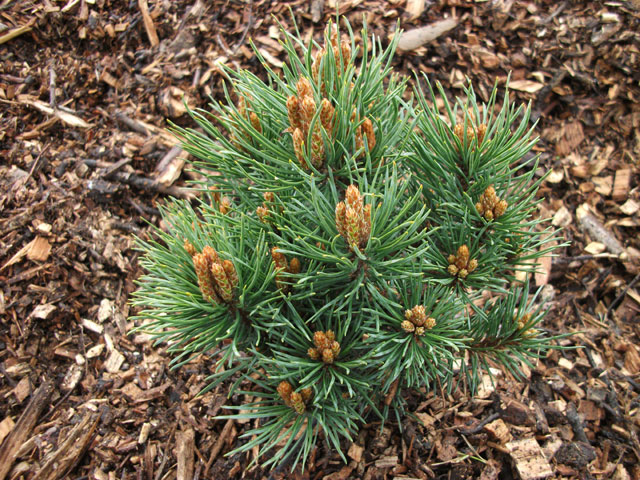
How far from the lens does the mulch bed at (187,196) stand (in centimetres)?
232

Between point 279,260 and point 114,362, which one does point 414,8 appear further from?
point 114,362

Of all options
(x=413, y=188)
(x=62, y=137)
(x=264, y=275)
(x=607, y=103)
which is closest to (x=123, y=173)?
(x=62, y=137)

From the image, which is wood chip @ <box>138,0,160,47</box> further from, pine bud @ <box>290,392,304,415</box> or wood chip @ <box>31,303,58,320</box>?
pine bud @ <box>290,392,304,415</box>

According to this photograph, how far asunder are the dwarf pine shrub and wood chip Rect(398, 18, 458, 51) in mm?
1752

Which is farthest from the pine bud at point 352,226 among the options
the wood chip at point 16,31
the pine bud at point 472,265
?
the wood chip at point 16,31

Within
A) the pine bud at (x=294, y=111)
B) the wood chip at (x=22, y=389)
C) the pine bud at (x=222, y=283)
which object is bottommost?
the wood chip at (x=22, y=389)

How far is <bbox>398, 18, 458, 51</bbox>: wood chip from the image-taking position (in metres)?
3.43

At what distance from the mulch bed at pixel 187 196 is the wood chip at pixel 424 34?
0.03 metres

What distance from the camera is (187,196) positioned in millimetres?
3189

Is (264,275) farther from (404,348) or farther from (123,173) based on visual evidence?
(123,173)

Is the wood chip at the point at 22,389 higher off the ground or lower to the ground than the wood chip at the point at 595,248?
higher

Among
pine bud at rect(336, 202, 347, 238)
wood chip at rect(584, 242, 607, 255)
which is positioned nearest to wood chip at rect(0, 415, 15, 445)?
pine bud at rect(336, 202, 347, 238)

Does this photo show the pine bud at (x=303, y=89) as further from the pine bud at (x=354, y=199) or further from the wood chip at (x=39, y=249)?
the wood chip at (x=39, y=249)

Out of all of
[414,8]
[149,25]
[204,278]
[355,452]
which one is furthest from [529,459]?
[149,25]
